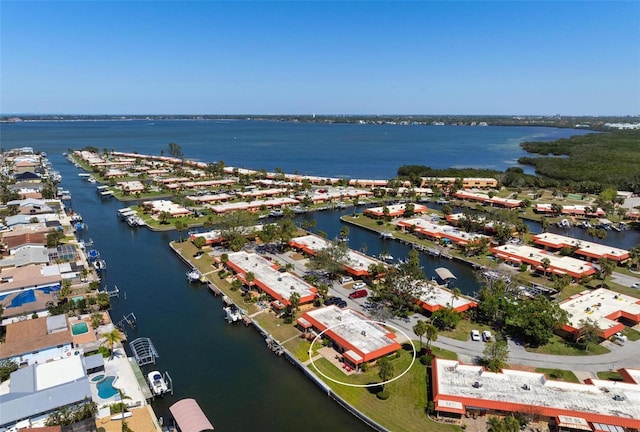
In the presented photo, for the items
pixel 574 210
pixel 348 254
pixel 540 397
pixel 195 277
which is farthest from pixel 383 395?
pixel 574 210

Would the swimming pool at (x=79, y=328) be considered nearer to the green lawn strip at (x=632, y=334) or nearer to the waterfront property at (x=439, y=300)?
the waterfront property at (x=439, y=300)

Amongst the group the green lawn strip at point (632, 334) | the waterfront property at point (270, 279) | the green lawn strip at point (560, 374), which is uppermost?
the waterfront property at point (270, 279)

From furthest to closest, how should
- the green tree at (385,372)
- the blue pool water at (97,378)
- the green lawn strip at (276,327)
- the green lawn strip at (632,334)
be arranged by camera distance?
the green lawn strip at (276,327) → the green lawn strip at (632,334) → the blue pool water at (97,378) → the green tree at (385,372)

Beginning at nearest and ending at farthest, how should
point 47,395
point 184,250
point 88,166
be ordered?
point 47,395
point 184,250
point 88,166

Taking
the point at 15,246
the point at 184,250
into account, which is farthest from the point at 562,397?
the point at 15,246

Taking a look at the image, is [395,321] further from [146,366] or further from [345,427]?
[146,366]

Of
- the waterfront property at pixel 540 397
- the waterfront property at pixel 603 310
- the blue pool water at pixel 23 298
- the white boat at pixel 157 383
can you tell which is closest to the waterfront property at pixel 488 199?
the waterfront property at pixel 603 310
